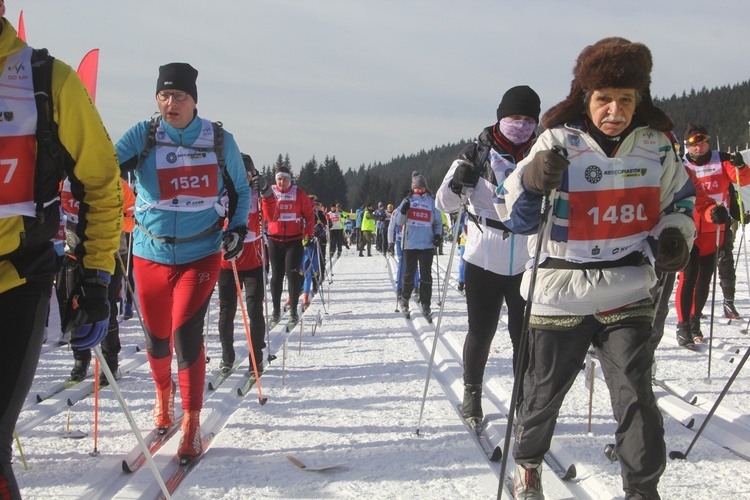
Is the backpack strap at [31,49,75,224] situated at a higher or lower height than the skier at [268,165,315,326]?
higher

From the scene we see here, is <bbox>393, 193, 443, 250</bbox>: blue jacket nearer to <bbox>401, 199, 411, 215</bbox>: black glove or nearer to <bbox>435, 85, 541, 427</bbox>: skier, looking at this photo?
<bbox>401, 199, 411, 215</bbox>: black glove

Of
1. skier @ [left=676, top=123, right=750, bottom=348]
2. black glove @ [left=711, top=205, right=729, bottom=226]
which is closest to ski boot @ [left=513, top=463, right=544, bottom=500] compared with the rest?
black glove @ [left=711, top=205, right=729, bottom=226]

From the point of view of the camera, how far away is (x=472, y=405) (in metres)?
4.09

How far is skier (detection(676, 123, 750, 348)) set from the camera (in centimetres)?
650

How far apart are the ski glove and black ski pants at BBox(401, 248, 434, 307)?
7624mm

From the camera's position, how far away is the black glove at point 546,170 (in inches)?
90.6

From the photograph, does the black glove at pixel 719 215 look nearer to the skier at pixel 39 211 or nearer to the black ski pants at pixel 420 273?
the black ski pants at pixel 420 273

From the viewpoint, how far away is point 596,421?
4.12 m

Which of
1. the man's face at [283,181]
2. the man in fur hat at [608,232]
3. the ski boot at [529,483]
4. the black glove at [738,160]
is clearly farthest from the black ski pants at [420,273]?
the man in fur hat at [608,232]

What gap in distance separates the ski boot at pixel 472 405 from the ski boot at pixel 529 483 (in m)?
1.22

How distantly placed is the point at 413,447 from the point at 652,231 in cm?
199

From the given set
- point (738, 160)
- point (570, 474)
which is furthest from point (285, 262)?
point (570, 474)

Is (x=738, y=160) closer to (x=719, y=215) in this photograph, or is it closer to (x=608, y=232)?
(x=719, y=215)

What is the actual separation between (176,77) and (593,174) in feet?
8.88
